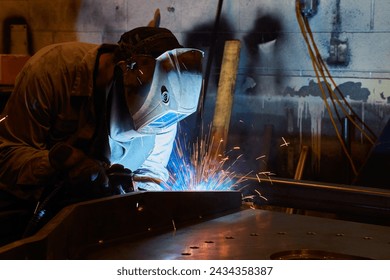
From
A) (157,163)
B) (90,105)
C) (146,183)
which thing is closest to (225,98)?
(157,163)

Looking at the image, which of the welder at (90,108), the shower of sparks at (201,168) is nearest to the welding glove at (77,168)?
the welder at (90,108)

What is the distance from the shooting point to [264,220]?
200 cm

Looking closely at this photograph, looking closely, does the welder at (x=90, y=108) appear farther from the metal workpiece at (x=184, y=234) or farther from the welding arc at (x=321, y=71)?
the welding arc at (x=321, y=71)

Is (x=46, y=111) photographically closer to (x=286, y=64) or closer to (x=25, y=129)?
(x=25, y=129)

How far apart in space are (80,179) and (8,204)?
1.39 feet

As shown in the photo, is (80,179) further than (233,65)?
No

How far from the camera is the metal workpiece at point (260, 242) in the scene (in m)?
1.54

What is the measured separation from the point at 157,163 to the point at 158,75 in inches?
30.2

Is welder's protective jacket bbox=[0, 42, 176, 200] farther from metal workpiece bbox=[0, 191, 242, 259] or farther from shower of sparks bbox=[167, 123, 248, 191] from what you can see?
shower of sparks bbox=[167, 123, 248, 191]

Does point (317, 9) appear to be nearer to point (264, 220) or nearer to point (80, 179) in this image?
point (264, 220)

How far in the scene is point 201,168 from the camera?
3.82 metres

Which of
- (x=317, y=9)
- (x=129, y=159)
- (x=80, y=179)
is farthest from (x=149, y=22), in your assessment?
(x=80, y=179)

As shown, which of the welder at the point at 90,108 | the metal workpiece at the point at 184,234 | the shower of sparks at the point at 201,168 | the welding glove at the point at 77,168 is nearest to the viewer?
the metal workpiece at the point at 184,234

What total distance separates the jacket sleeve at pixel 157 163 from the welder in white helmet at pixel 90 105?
24 centimetres
